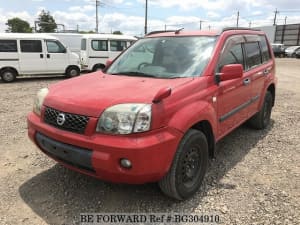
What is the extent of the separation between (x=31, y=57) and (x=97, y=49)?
10.0 ft

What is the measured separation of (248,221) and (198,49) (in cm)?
198

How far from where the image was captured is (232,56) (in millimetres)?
3887

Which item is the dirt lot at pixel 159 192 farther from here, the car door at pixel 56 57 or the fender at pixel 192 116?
the car door at pixel 56 57

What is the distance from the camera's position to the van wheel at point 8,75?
11961mm

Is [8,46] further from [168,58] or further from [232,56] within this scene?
[232,56]

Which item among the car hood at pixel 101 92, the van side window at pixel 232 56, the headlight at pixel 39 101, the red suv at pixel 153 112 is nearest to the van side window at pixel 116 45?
the red suv at pixel 153 112

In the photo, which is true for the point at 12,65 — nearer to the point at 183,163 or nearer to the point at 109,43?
the point at 109,43

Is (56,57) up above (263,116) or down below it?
above

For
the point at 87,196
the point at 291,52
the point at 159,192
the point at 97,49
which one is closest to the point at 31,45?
the point at 97,49

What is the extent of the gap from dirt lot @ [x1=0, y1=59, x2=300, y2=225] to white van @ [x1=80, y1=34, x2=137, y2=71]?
31.6 feet

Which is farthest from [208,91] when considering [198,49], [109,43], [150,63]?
[109,43]

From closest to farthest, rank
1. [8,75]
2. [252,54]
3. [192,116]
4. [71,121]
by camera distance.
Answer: [71,121]
[192,116]
[252,54]
[8,75]

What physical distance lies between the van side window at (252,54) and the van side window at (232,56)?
0.26 meters

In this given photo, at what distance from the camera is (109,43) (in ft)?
46.8
